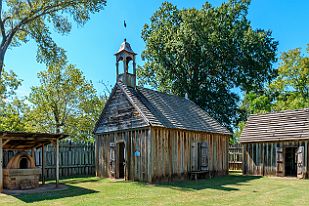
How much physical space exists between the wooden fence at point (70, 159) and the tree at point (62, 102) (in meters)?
6.94

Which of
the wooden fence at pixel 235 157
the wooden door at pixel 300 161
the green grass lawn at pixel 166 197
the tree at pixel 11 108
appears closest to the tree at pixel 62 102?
the tree at pixel 11 108

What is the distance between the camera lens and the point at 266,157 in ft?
Answer: 63.7

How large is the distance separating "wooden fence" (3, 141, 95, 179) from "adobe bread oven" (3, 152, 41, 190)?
15.3ft

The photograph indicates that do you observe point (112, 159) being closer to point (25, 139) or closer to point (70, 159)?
point (70, 159)

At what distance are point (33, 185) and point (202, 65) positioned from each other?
23614mm

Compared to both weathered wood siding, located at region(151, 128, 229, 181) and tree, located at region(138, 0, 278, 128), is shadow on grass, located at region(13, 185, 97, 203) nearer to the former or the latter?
weathered wood siding, located at region(151, 128, 229, 181)

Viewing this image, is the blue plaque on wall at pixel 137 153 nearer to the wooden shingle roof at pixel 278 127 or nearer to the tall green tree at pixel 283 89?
the wooden shingle roof at pixel 278 127

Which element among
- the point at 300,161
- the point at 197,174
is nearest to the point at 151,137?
the point at 197,174

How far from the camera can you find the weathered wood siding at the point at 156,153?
1562 cm

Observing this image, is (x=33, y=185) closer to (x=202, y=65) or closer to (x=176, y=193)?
(x=176, y=193)

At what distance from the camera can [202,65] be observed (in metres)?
33.6

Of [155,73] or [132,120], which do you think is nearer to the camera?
[132,120]

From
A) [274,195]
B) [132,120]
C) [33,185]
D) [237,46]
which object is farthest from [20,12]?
[237,46]

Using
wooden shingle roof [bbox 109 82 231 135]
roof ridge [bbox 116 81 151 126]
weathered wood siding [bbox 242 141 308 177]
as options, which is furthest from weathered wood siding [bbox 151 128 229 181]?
weathered wood siding [bbox 242 141 308 177]
